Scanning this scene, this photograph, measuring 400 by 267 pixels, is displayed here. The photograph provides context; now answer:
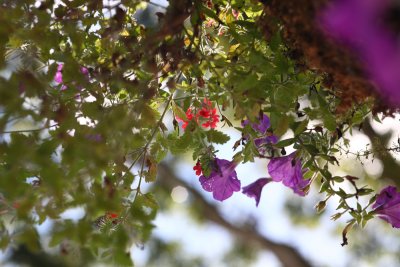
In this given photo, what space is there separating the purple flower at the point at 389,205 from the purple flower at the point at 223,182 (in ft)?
0.89

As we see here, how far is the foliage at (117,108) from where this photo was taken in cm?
72

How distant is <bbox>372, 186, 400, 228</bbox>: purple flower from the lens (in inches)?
41.5

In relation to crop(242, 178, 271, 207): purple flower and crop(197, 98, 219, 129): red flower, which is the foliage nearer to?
crop(197, 98, 219, 129): red flower

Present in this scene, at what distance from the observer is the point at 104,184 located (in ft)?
2.66

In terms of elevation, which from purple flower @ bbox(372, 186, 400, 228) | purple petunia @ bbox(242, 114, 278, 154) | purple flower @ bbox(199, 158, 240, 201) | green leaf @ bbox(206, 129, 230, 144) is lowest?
purple flower @ bbox(372, 186, 400, 228)

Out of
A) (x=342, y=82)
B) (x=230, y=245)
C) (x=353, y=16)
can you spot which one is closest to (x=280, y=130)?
(x=342, y=82)

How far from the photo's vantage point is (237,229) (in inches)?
221

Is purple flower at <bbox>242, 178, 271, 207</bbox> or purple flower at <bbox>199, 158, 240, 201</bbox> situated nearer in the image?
purple flower at <bbox>199, 158, 240, 201</bbox>

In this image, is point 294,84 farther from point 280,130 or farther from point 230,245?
point 230,245

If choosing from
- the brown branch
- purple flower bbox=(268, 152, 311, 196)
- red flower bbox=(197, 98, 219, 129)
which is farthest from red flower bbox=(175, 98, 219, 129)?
the brown branch

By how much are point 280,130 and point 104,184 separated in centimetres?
32

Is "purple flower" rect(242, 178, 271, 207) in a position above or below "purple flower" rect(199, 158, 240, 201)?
above

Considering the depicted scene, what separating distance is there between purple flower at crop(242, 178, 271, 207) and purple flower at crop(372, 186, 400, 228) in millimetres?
270

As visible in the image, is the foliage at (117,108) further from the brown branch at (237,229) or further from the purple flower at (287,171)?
the brown branch at (237,229)
